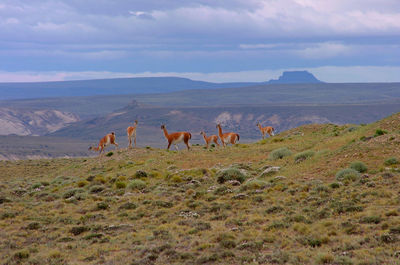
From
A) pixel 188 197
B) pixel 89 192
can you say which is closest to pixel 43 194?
pixel 89 192

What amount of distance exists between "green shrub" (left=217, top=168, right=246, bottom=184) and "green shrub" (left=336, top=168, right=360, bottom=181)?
179 inches

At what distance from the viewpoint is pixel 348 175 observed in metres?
17.8

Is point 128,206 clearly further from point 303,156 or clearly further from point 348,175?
point 303,156

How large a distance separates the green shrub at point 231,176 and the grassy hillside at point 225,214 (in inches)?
1.8

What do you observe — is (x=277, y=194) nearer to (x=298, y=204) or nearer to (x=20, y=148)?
(x=298, y=204)

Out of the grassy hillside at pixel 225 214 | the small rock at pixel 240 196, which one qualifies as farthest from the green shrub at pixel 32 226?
the small rock at pixel 240 196

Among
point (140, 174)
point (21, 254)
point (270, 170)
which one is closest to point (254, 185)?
point (270, 170)

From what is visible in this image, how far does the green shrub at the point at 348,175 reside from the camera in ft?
58.2

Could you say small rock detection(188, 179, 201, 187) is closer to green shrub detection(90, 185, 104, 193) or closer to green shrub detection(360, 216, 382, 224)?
green shrub detection(90, 185, 104, 193)

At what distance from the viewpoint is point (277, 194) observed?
17.6 m

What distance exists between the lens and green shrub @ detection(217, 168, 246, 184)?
21203 mm

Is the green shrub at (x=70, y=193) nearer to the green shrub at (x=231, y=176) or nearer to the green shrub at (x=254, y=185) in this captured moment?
the green shrub at (x=231, y=176)

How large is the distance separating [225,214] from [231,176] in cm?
574

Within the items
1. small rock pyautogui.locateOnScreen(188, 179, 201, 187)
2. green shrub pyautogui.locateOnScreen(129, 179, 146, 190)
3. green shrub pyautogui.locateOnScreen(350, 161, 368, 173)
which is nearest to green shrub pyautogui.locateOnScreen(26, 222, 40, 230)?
green shrub pyautogui.locateOnScreen(129, 179, 146, 190)
